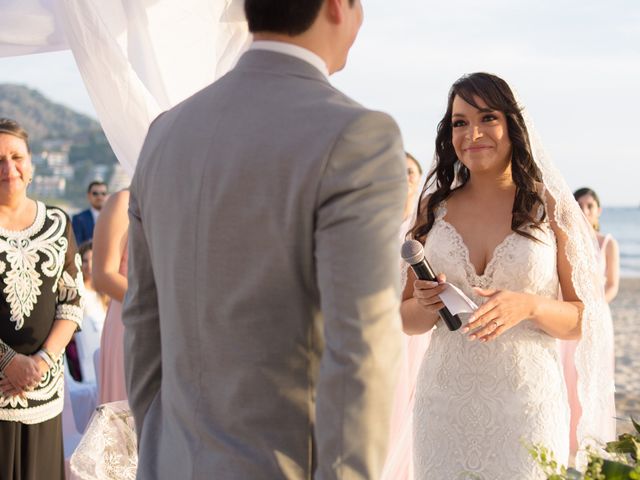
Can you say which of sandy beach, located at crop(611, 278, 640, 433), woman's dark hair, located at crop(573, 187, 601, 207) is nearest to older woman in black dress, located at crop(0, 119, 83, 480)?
sandy beach, located at crop(611, 278, 640, 433)

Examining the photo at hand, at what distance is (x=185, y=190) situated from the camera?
1723 millimetres

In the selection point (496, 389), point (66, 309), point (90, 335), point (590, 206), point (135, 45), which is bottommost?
point (90, 335)

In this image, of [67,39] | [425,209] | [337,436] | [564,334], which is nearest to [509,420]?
[564,334]

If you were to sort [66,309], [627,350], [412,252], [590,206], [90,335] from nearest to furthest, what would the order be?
[412,252], [66,309], [90,335], [590,206], [627,350]

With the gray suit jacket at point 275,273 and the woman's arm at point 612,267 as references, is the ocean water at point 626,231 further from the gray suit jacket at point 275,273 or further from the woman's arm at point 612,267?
the gray suit jacket at point 275,273

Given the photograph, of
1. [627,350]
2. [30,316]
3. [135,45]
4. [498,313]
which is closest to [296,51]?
[498,313]

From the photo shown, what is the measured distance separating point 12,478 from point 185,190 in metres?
2.54

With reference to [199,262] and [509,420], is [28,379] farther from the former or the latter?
[199,262]

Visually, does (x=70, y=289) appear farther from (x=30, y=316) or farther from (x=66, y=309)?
(x=30, y=316)

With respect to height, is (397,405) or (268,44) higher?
(268,44)

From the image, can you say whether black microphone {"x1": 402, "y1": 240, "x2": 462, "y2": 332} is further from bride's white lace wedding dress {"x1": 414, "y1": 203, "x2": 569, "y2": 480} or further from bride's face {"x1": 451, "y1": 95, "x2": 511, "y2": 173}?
bride's face {"x1": 451, "y1": 95, "x2": 511, "y2": 173}

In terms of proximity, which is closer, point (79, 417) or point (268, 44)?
point (268, 44)

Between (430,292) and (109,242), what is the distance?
2.14 meters

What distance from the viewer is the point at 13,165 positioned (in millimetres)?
3926
